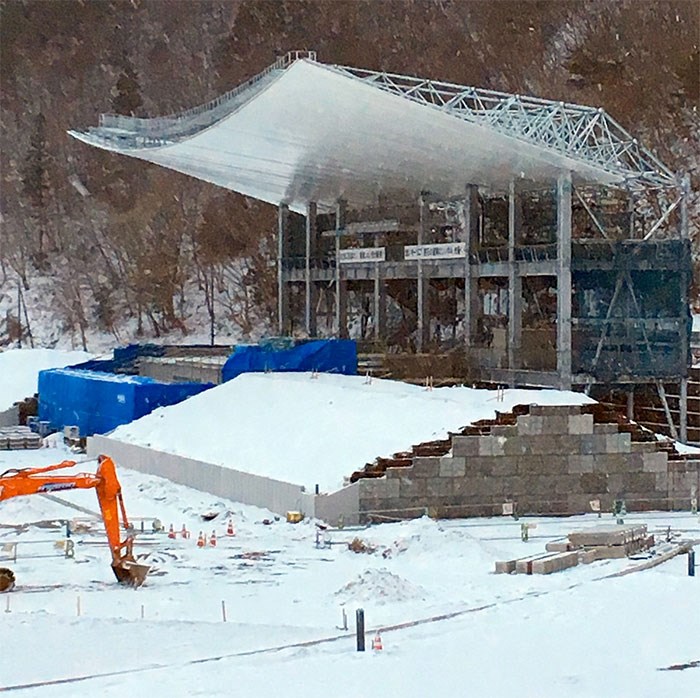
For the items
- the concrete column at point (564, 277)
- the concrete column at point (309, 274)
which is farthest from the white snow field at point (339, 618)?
the concrete column at point (309, 274)

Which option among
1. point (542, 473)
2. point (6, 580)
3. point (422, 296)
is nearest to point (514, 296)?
point (422, 296)

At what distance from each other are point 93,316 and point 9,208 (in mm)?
13728

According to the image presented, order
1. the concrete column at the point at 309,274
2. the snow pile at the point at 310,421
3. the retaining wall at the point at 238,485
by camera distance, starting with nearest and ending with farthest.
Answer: the retaining wall at the point at 238,485
the snow pile at the point at 310,421
the concrete column at the point at 309,274

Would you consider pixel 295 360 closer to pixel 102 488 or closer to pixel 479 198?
pixel 479 198

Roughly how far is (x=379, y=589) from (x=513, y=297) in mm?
20825

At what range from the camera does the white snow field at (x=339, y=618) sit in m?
13.4

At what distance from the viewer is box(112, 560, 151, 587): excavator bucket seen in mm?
18797

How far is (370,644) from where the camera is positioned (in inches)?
579

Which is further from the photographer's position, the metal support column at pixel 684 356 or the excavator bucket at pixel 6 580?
the metal support column at pixel 684 356

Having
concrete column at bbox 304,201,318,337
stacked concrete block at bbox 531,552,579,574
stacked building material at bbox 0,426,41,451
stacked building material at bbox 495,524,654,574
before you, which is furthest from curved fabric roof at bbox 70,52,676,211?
stacked concrete block at bbox 531,552,579,574

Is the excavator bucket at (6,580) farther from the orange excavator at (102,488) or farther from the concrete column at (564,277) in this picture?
the concrete column at (564,277)

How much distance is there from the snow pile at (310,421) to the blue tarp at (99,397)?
1942 mm

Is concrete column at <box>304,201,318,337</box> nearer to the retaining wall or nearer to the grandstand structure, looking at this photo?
the grandstand structure

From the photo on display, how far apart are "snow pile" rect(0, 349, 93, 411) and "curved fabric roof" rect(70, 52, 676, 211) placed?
8388 millimetres
